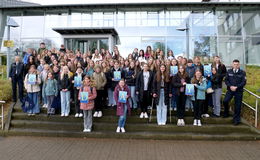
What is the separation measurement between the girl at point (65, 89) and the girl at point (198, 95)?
14.9 feet

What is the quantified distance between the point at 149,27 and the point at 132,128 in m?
11.8

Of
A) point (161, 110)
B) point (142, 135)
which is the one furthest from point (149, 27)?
point (142, 135)

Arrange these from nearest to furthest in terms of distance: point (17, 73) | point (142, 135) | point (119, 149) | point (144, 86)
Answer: point (119, 149)
point (142, 135)
point (144, 86)
point (17, 73)

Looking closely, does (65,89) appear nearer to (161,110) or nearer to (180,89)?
(161,110)

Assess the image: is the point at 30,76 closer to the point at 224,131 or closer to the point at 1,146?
the point at 1,146

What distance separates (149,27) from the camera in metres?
16.8

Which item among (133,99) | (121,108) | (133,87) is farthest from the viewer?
(133,99)

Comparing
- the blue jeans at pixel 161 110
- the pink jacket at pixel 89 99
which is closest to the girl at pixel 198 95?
the blue jeans at pixel 161 110

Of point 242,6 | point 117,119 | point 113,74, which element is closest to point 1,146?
point 117,119

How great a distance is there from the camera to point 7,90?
9.27 m

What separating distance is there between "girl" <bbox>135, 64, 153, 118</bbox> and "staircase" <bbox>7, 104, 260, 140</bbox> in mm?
693

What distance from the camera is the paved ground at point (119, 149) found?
17.2ft

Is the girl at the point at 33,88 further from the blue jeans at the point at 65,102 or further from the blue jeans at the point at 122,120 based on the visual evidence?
the blue jeans at the point at 122,120

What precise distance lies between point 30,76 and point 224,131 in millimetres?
7231
